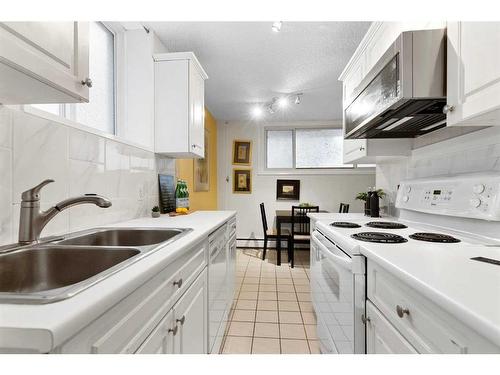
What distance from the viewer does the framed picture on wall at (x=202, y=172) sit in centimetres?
368

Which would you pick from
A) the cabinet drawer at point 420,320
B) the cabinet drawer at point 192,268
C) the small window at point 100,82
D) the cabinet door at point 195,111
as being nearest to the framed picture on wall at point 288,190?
the cabinet door at point 195,111

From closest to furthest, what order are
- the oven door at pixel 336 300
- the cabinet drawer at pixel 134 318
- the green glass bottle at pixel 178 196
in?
the cabinet drawer at pixel 134 318, the oven door at pixel 336 300, the green glass bottle at pixel 178 196

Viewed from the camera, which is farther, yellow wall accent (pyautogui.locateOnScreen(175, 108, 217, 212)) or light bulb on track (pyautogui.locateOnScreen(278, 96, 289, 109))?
light bulb on track (pyautogui.locateOnScreen(278, 96, 289, 109))

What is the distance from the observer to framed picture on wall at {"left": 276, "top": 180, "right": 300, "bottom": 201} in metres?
5.21

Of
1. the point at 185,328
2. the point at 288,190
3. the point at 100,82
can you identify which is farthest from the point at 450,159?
the point at 288,190

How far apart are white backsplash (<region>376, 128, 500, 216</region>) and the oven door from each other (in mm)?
813

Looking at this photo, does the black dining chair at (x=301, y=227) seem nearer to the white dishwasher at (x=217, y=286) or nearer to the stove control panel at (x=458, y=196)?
the white dishwasher at (x=217, y=286)

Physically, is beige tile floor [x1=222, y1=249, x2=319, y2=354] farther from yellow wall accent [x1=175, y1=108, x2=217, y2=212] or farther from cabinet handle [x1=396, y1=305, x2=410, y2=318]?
cabinet handle [x1=396, y1=305, x2=410, y2=318]

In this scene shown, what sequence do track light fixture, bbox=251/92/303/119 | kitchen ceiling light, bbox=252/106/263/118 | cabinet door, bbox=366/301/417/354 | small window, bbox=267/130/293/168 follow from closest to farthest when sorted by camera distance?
cabinet door, bbox=366/301/417/354, track light fixture, bbox=251/92/303/119, kitchen ceiling light, bbox=252/106/263/118, small window, bbox=267/130/293/168

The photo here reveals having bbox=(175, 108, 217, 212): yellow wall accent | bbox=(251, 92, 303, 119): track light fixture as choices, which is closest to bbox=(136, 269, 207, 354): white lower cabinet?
bbox=(175, 108, 217, 212): yellow wall accent

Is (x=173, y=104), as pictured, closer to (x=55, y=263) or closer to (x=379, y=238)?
(x=55, y=263)

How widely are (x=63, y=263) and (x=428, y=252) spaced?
1.37 meters

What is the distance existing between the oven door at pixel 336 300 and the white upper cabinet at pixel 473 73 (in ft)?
2.41
